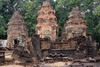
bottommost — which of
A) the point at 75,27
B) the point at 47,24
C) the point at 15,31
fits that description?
the point at 15,31

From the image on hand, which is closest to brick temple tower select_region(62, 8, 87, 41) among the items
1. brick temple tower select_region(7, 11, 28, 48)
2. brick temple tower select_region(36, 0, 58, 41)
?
brick temple tower select_region(36, 0, 58, 41)

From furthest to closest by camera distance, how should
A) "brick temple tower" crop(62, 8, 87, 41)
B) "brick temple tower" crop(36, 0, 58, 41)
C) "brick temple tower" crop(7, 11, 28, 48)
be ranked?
"brick temple tower" crop(36, 0, 58, 41), "brick temple tower" crop(7, 11, 28, 48), "brick temple tower" crop(62, 8, 87, 41)

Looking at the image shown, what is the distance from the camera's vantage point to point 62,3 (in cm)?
3828

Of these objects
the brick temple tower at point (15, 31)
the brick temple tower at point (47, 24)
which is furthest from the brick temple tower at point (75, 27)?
the brick temple tower at point (15, 31)

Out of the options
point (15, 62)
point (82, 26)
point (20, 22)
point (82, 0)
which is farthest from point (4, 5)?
point (15, 62)

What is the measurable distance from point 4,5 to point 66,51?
101 ft

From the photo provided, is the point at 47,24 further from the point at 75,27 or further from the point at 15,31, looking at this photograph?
the point at 75,27

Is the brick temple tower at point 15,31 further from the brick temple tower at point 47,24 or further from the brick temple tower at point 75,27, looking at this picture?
the brick temple tower at point 75,27

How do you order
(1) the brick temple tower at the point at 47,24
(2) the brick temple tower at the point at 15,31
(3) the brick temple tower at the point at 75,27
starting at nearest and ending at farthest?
(3) the brick temple tower at the point at 75,27
(2) the brick temple tower at the point at 15,31
(1) the brick temple tower at the point at 47,24

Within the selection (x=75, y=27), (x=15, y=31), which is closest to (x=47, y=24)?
(x=15, y=31)

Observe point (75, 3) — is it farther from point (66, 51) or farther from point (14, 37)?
point (66, 51)

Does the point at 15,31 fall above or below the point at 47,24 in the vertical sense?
below

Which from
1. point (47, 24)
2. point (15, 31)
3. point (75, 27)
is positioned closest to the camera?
point (75, 27)

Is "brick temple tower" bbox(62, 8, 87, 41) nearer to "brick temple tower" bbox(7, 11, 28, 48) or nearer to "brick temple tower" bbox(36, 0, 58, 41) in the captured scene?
"brick temple tower" bbox(36, 0, 58, 41)
